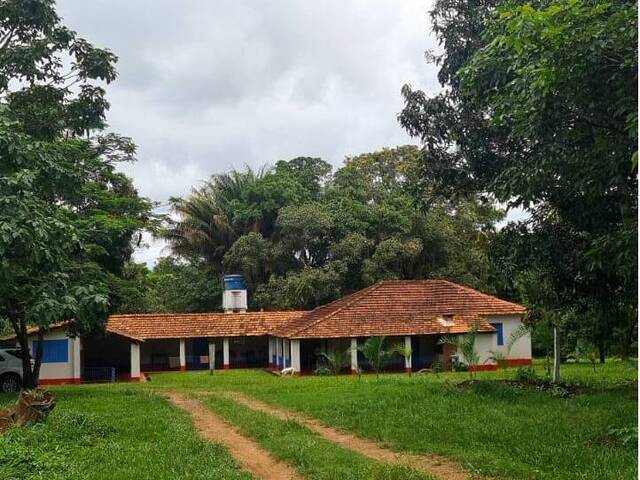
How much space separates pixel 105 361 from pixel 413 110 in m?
26.1

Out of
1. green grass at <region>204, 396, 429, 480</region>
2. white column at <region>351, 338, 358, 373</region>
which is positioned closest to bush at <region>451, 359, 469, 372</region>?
white column at <region>351, 338, 358, 373</region>

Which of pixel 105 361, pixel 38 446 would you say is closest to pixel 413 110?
pixel 38 446

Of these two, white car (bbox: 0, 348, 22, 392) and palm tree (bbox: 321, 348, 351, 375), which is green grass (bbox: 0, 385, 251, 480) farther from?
palm tree (bbox: 321, 348, 351, 375)

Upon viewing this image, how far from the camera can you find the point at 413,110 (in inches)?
539

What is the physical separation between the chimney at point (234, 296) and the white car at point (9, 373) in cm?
1244

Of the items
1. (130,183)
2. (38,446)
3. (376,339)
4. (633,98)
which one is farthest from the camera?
(130,183)

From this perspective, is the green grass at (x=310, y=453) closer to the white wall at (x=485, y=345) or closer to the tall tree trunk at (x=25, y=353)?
the tall tree trunk at (x=25, y=353)

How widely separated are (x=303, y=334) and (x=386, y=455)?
744 inches

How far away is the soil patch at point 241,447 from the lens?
862cm

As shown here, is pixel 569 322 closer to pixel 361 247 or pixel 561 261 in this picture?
pixel 561 261

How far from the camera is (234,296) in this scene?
3572 centimetres

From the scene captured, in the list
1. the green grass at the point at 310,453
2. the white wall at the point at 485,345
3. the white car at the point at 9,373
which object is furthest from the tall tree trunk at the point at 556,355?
the white car at the point at 9,373

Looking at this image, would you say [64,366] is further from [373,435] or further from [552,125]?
[552,125]

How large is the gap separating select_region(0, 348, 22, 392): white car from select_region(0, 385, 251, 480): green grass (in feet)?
37.6
